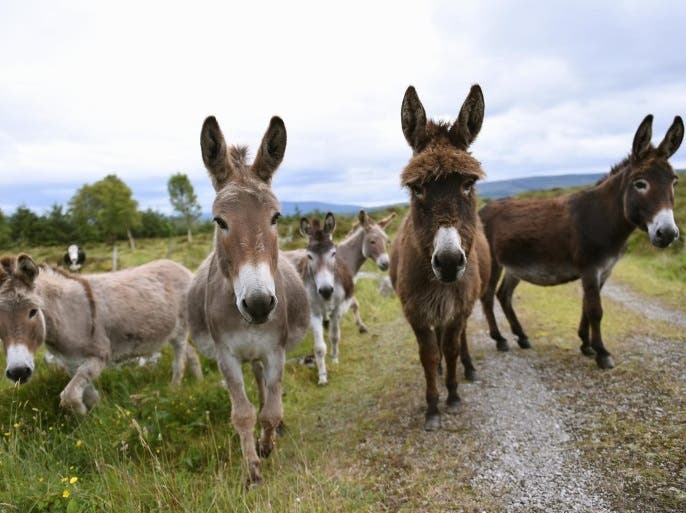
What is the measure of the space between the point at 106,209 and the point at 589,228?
4356 centimetres

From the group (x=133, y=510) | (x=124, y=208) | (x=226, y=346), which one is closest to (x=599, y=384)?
(x=226, y=346)

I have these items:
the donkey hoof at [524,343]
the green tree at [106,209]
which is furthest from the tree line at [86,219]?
the donkey hoof at [524,343]

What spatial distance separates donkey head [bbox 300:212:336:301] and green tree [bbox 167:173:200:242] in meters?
52.2

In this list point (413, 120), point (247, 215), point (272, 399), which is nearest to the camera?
point (247, 215)

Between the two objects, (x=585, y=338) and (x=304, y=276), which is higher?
(x=304, y=276)

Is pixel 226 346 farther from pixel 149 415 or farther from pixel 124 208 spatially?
pixel 124 208

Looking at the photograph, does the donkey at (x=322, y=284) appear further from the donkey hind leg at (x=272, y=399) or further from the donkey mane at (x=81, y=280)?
the donkey mane at (x=81, y=280)

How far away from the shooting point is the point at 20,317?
4.79m

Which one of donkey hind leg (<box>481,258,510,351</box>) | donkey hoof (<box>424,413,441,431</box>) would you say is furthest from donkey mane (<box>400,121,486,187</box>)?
donkey hind leg (<box>481,258,510,351</box>)

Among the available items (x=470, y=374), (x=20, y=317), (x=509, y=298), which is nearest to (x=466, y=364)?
(x=470, y=374)

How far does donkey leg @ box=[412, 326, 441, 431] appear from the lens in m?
4.66

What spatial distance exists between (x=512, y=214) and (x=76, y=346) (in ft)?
23.7

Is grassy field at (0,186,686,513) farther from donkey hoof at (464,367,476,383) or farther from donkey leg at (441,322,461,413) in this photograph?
donkey hoof at (464,367,476,383)

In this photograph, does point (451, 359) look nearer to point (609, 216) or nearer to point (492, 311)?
point (492, 311)
